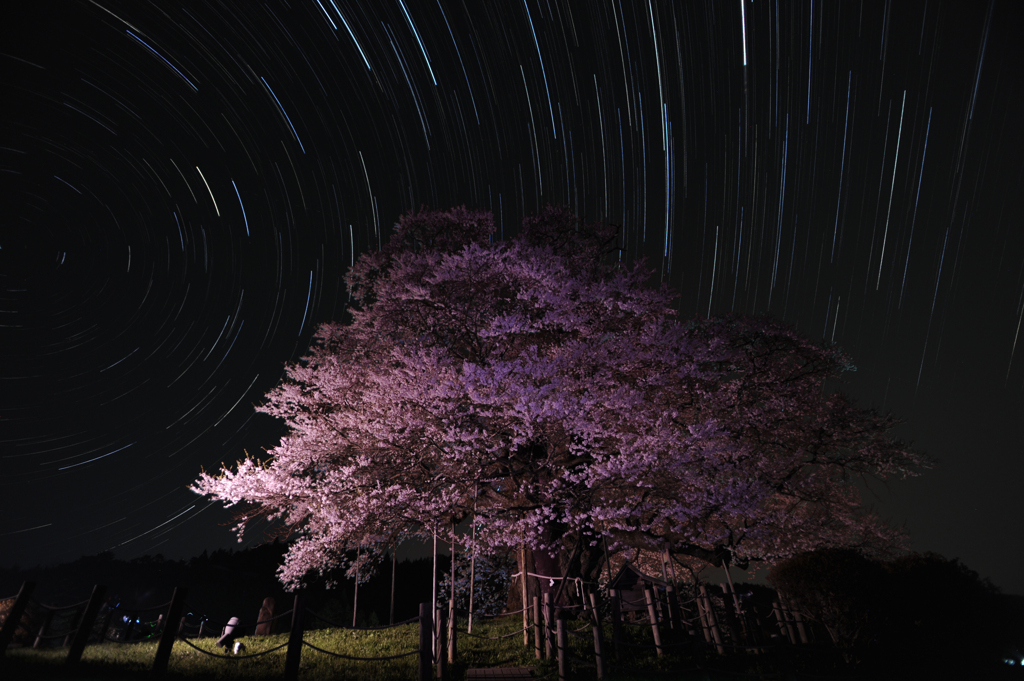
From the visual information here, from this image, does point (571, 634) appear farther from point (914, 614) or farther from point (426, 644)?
point (914, 614)

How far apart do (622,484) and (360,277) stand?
1066 centimetres

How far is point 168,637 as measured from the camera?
7.98m

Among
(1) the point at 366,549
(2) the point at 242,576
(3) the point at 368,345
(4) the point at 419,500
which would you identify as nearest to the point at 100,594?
(4) the point at 419,500

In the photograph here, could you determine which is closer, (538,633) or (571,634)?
(538,633)

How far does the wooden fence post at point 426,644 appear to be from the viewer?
799cm

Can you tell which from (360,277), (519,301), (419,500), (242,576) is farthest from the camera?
(242,576)

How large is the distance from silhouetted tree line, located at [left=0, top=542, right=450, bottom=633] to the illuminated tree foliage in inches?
1347

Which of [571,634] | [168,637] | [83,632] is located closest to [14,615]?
[83,632]

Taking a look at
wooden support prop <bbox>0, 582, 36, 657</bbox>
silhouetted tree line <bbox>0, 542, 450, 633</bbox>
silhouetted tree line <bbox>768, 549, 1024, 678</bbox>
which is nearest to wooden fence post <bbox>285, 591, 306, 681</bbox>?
wooden support prop <bbox>0, 582, 36, 657</bbox>

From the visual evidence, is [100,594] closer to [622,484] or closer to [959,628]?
[622,484]

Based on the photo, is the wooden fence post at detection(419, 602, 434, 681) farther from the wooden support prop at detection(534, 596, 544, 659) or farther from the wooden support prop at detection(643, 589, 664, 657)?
the wooden support prop at detection(643, 589, 664, 657)

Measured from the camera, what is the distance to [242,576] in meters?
51.6

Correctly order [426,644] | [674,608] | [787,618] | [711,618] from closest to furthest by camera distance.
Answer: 1. [426,644]
2. [711,618]
3. [674,608]
4. [787,618]

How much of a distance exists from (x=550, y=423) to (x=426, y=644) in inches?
235
